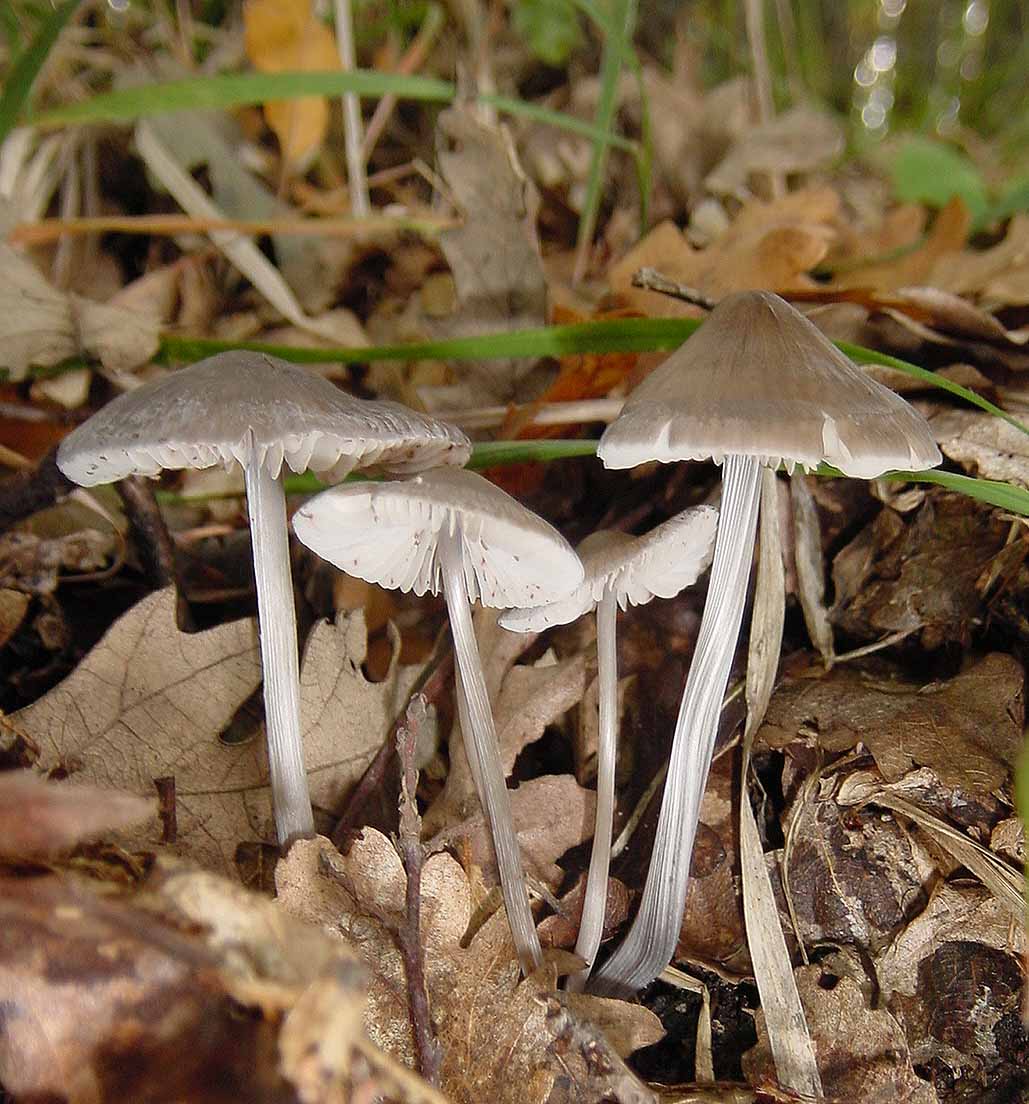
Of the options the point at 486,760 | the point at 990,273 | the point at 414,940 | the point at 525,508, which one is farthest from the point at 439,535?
the point at 990,273

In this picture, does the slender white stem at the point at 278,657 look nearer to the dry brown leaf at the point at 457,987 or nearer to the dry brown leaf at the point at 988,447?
the dry brown leaf at the point at 457,987

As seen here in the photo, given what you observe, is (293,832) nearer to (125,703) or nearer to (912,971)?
(125,703)

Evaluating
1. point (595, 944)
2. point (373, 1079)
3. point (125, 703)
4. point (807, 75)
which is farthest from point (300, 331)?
point (807, 75)

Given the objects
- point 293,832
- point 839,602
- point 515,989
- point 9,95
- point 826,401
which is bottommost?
point 515,989

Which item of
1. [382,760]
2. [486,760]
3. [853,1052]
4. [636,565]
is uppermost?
[636,565]

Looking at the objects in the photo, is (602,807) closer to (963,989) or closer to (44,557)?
(963,989)

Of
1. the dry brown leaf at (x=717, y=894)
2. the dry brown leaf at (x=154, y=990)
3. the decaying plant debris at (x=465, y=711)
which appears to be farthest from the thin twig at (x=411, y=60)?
the dry brown leaf at (x=154, y=990)
